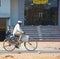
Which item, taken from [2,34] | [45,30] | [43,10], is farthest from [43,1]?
[2,34]

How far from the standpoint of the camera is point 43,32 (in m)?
28.3

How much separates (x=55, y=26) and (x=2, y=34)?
5.40m

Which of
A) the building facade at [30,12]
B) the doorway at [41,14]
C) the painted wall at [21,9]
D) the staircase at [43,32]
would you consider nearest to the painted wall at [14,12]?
the building facade at [30,12]

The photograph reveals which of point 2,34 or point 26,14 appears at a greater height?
point 26,14

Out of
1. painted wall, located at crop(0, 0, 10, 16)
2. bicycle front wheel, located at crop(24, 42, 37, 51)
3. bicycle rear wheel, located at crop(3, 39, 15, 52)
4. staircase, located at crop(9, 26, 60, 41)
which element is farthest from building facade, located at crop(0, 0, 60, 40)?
bicycle rear wheel, located at crop(3, 39, 15, 52)

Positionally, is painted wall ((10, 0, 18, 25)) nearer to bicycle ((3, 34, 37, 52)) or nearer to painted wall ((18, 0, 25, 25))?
painted wall ((18, 0, 25, 25))

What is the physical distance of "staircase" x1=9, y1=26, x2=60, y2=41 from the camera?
1086 inches

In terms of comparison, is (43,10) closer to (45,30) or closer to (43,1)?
(43,1)

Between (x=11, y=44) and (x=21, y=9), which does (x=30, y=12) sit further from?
(x=11, y=44)

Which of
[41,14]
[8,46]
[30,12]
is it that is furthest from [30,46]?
[41,14]

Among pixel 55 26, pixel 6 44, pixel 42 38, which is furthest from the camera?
pixel 55 26

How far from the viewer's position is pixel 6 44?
18000 millimetres

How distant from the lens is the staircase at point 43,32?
27.6 meters

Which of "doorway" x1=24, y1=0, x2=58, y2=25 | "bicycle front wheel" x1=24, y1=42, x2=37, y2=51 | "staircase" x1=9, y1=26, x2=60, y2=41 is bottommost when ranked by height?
"staircase" x1=9, y1=26, x2=60, y2=41
